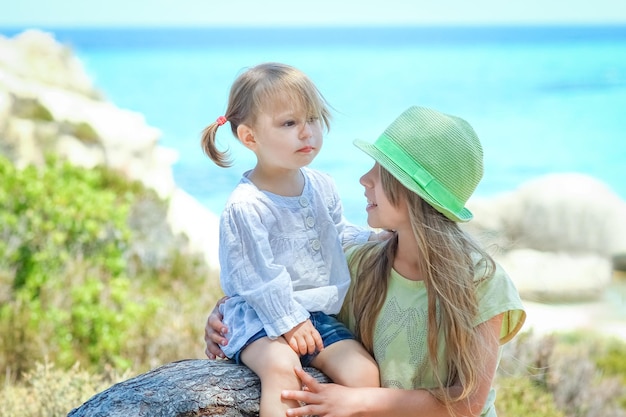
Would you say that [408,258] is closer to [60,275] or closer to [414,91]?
[60,275]

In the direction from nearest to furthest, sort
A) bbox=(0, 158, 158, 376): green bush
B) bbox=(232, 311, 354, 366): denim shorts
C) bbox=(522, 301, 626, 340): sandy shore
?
bbox=(232, 311, 354, 366): denim shorts → bbox=(0, 158, 158, 376): green bush → bbox=(522, 301, 626, 340): sandy shore

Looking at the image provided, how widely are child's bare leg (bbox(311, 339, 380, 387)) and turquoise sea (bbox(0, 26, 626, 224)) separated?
0.81 meters

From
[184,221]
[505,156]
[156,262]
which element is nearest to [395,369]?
[156,262]

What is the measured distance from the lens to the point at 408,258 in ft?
9.39

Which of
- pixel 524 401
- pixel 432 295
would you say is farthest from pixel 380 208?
pixel 524 401

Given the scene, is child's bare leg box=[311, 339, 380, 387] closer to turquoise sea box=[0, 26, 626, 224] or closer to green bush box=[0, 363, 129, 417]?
turquoise sea box=[0, 26, 626, 224]

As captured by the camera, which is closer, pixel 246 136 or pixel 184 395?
pixel 184 395

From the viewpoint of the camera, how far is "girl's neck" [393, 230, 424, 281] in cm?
282

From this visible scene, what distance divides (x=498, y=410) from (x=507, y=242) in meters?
1.93

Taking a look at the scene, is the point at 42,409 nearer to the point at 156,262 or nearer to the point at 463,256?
the point at 463,256

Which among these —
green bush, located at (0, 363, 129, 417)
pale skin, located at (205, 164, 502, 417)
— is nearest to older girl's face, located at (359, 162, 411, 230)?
pale skin, located at (205, 164, 502, 417)

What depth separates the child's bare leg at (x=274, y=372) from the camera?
8.60 feet

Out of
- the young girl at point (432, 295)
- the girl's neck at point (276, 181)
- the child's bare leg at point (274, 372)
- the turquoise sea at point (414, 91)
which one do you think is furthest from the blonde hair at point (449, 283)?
the turquoise sea at point (414, 91)

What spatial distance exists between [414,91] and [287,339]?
3373 centimetres
